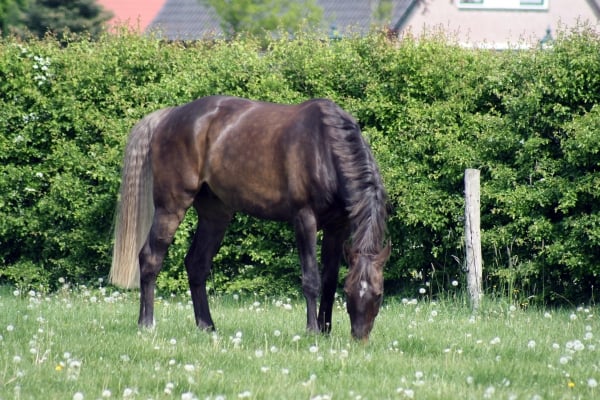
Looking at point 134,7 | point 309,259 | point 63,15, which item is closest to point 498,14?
point 63,15

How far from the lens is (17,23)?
106ft

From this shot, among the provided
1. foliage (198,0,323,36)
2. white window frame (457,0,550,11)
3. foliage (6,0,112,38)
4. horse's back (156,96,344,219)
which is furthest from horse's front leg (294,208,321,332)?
white window frame (457,0,550,11)

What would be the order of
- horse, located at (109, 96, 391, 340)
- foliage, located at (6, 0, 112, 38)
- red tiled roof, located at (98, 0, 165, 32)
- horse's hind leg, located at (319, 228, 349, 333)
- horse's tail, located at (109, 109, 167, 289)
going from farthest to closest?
red tiled roof, located at (98, 0, 165, 32) → foliage, located at (6, 0, 112, 38) → horse's tail, located at (109, 109, 167, 289) → horse's hind leg, located at (319, 228, 349, 333) → horse, located at (109, 96, 391, 340)

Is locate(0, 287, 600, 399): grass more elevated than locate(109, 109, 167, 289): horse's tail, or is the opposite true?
locate(109, 109, 167, 289): horse's tail

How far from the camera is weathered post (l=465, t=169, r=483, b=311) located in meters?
9.46

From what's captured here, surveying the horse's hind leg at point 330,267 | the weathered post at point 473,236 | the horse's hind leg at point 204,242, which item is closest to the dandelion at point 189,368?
the horse's hind leg at point 330,267

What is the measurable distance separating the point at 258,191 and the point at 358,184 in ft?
3.58

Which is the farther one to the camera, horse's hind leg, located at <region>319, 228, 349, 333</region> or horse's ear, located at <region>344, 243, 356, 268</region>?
horse's hind leg, located at <region>319, 228, 349, 333</region>

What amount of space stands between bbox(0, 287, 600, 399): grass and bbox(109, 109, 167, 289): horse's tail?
459 millimetres

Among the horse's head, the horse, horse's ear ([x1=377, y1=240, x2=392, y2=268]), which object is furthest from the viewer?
the horse

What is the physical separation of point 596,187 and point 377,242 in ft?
11.0

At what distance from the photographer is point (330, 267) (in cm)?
776

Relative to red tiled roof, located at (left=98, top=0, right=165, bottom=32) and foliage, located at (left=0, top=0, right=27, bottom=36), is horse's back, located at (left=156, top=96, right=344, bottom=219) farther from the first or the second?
red tiled roof, located at (left=98, top=0, right=165, bottom=32)

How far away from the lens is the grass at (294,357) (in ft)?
17.1
